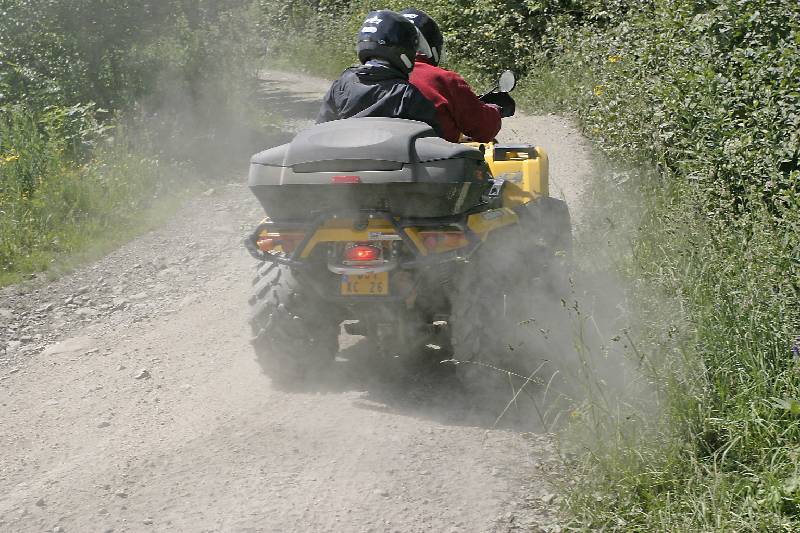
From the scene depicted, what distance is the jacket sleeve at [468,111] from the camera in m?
6.09

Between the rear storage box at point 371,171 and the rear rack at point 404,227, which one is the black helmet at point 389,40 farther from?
the rear rack at point 404,227

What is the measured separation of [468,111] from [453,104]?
0.34ft

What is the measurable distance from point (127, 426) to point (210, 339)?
5.02ft

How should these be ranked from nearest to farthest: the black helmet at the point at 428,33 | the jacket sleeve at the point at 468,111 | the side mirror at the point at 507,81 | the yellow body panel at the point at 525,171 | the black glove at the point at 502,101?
the jacket sleeve at the point at 468,111 < the yellow body panel at the point at 525,171 < the side mirror at the point at 507,81 < the black helmet at the point at 428,33 < the black glove at the point at 502,101

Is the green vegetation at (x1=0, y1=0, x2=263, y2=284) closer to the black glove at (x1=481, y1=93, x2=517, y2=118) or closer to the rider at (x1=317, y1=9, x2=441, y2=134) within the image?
the rider at (x1=317, y1=9, x2=441, y2=134)

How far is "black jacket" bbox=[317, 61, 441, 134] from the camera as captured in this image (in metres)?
5.66

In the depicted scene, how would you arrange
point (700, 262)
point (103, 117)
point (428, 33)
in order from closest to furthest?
point (700, 262)
point (428, 33)
point (103, 117)

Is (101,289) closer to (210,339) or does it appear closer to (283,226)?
(210,339)

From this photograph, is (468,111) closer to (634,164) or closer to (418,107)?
(418,107)

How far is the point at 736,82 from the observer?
7102mm

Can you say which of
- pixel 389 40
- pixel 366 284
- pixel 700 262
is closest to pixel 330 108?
pixel 389 40

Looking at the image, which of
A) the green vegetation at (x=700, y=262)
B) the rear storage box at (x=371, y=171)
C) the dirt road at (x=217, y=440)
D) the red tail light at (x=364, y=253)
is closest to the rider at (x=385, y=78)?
the rear storage box at (x=371, y=171)

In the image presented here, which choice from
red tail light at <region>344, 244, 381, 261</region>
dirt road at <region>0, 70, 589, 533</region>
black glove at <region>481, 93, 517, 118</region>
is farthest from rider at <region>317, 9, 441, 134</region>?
dirt road at <region>0, 70, 589, 533</region>

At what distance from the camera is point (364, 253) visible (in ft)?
17.3
